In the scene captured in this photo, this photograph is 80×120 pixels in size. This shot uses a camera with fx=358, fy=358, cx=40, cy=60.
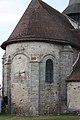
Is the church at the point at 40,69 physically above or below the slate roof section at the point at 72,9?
below

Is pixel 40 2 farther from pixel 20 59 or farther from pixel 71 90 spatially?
pixel 71 90

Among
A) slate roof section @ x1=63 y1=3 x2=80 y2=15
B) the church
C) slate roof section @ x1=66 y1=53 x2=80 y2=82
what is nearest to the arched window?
the church

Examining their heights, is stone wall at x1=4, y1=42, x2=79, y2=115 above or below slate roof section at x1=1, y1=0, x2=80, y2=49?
below

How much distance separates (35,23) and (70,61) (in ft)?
13.8

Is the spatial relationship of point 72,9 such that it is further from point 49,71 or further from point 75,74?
point 49,71

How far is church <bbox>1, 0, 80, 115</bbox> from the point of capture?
27.7 metres

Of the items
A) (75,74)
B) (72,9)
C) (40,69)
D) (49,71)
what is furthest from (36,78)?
(72,9)

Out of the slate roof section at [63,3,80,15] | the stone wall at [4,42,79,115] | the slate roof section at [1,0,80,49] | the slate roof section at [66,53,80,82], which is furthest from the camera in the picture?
the slate roof section at [63,3,80,15]

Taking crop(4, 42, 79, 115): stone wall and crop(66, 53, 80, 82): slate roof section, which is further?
crop(66, 53, 80, 82): slate roof section

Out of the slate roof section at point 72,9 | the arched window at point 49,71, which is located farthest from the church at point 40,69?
the slate roof section at point 72,9

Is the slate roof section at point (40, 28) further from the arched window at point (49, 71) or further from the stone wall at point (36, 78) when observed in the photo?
the arched window at point (49, 71)

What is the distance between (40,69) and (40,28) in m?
3.32

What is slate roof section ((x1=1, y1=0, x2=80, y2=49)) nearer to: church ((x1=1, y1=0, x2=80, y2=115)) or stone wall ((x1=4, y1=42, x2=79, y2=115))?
church ((x1=1, y1=0, x2=80, y2=115))

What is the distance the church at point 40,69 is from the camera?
27.7 meters
